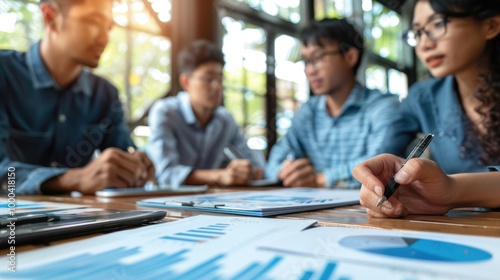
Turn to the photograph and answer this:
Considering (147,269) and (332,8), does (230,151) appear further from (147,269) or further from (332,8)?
(332,8)

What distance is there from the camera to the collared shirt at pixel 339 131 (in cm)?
129

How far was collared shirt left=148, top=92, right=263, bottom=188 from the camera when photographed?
1443 mm

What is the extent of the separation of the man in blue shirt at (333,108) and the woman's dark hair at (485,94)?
1.10ft

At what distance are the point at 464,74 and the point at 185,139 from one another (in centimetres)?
110

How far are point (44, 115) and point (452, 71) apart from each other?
110 centimetres

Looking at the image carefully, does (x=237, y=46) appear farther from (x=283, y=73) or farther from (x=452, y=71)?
(x=452, y=71)

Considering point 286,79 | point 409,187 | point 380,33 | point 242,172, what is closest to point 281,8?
point 286,79

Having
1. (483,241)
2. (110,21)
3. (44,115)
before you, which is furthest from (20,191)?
(483,241)

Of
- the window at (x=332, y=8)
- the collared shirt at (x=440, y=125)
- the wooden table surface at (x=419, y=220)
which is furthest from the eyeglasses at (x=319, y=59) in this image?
the window at (x=332, y=8)

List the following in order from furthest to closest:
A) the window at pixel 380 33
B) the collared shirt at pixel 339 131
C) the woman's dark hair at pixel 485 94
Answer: the window at pixel 380 33
the collared shirt at pixel 339 131
the woman's dark hair at pixel 485 94

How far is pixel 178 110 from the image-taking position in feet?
5.57

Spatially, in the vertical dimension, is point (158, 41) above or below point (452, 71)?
above

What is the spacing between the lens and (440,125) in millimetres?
1005

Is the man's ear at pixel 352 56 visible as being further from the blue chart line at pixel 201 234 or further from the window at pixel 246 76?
the blue chart line at pixel 201 234
